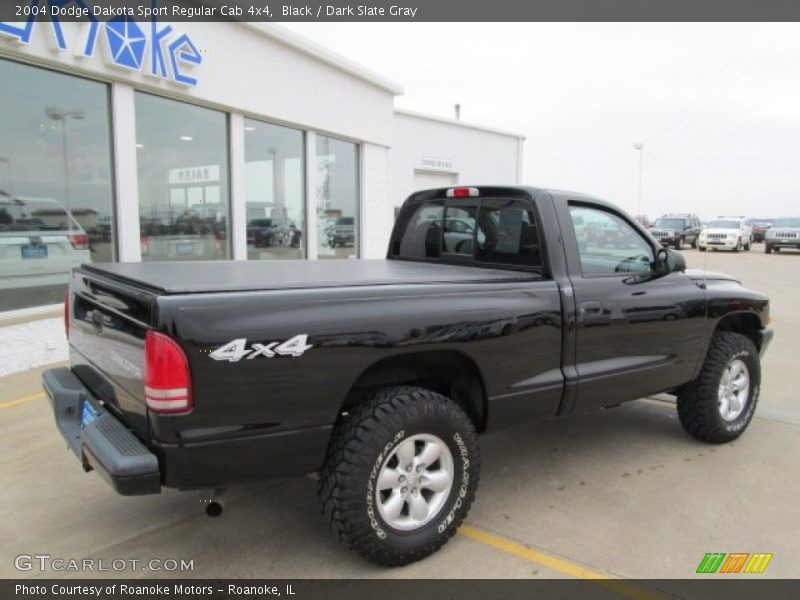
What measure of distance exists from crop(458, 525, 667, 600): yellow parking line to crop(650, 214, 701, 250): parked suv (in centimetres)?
3021

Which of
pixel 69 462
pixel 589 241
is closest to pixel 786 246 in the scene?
pixel 589 241

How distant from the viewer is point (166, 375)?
2.32 metres

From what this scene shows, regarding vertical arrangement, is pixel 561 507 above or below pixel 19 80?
below

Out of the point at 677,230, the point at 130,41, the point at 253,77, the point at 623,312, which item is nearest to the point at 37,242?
the point at 130,41

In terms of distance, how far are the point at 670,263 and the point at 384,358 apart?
235cm

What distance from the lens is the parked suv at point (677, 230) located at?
31219mm

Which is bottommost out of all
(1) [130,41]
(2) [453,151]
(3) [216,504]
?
(3) [216,504]

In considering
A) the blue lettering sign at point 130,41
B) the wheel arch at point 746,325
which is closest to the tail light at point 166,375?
the wheel arch at point 746,325

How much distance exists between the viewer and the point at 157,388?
7.68 feet

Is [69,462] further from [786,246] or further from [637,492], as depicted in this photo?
[786,246]

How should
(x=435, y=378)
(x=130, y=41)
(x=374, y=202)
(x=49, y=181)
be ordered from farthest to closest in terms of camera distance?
(x=374, y=202) → (x=130, y=41) → (x=49, y=181) → (x=435, y=378)

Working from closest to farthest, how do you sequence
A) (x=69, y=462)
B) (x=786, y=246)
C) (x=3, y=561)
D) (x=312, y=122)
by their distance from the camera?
(x=3, y=561) → (x=69, y=462) → (x=312, y=122) → (x=786, y=246)

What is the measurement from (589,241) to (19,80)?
6.48 metres

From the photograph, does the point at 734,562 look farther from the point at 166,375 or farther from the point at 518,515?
the point at 166,375
